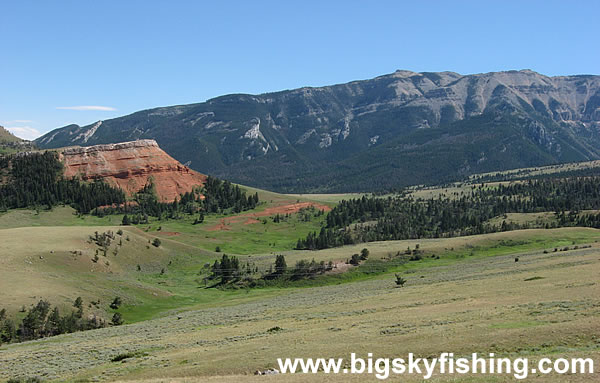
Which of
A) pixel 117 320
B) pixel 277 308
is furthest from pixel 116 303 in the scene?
pixel 277 308

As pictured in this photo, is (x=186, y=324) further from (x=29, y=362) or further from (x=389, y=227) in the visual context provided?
(x=389, y=227)

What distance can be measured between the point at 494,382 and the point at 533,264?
6328 centimetres

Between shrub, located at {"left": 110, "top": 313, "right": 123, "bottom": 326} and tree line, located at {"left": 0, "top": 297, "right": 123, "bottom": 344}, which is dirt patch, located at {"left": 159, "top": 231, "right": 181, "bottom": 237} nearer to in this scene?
shrub, located at {"left": 110, "top": 313, "right": 123, "bottom": 326}

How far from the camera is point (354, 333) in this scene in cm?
4181

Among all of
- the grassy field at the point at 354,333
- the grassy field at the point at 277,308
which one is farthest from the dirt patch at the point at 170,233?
the grassy field at the point at 354,333

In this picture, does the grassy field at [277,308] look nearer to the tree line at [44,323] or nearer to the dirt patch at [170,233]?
the tree line at [44,323]

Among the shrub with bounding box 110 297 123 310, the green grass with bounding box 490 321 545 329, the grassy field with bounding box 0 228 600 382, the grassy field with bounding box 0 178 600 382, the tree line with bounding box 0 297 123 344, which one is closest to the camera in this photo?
the grassy field with bounding box 0 228 600 382

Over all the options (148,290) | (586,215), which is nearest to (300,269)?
(148,290)

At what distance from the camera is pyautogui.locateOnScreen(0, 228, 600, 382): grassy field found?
108 ft

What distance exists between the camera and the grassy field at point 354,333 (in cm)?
3284

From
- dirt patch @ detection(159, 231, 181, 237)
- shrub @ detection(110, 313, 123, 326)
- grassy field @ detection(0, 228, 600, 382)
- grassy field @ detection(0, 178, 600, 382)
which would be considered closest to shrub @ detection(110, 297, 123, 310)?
grassy field @ detection(0, 178, 600, 382)

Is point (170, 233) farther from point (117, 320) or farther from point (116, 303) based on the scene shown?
point (117, 320)

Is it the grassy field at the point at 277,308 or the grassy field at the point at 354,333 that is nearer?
the grassy field at the point at 354,333

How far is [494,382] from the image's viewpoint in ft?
82.9
